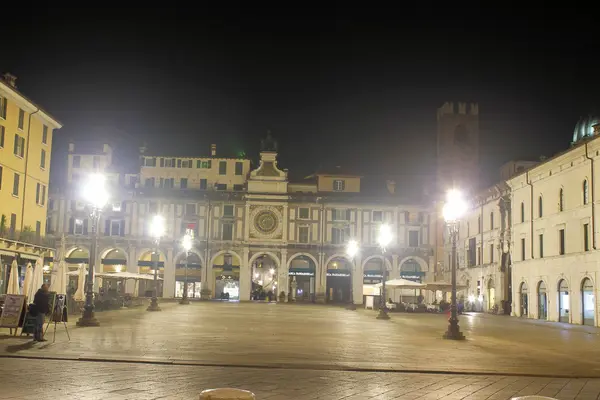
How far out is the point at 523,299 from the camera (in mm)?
52844

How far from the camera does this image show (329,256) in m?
83.2

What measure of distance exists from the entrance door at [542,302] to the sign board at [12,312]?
3748 centimetres

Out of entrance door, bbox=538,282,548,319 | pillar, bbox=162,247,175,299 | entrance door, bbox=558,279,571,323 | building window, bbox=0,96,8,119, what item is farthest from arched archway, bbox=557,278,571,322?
pillar, bbox=162,247,175,299

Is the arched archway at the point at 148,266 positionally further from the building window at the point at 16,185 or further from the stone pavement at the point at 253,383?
the stone pavement at the point at 253,383

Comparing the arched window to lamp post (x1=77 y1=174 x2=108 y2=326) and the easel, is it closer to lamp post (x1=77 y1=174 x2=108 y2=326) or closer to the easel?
lamp post (x1=77 y1=174 x2=108 y2=326)

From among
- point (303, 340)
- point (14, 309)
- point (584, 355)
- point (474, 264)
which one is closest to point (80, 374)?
point (14, 309)

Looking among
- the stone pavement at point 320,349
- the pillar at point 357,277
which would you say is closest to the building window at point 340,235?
the pillar at point 357,277

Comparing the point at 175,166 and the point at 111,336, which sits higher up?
the point at 175,166

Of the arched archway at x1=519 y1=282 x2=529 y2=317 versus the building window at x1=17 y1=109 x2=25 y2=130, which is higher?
the building window at x1=17 y1=109 x2=25 y2=130

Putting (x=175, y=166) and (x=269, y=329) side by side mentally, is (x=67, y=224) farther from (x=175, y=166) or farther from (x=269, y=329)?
(x=269, y=329)

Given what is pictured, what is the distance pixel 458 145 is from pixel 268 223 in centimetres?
2630

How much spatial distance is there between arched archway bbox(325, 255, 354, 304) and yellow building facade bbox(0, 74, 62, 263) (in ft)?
130

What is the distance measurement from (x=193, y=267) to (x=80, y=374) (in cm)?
6912

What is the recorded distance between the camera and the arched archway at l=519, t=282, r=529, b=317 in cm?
5202
